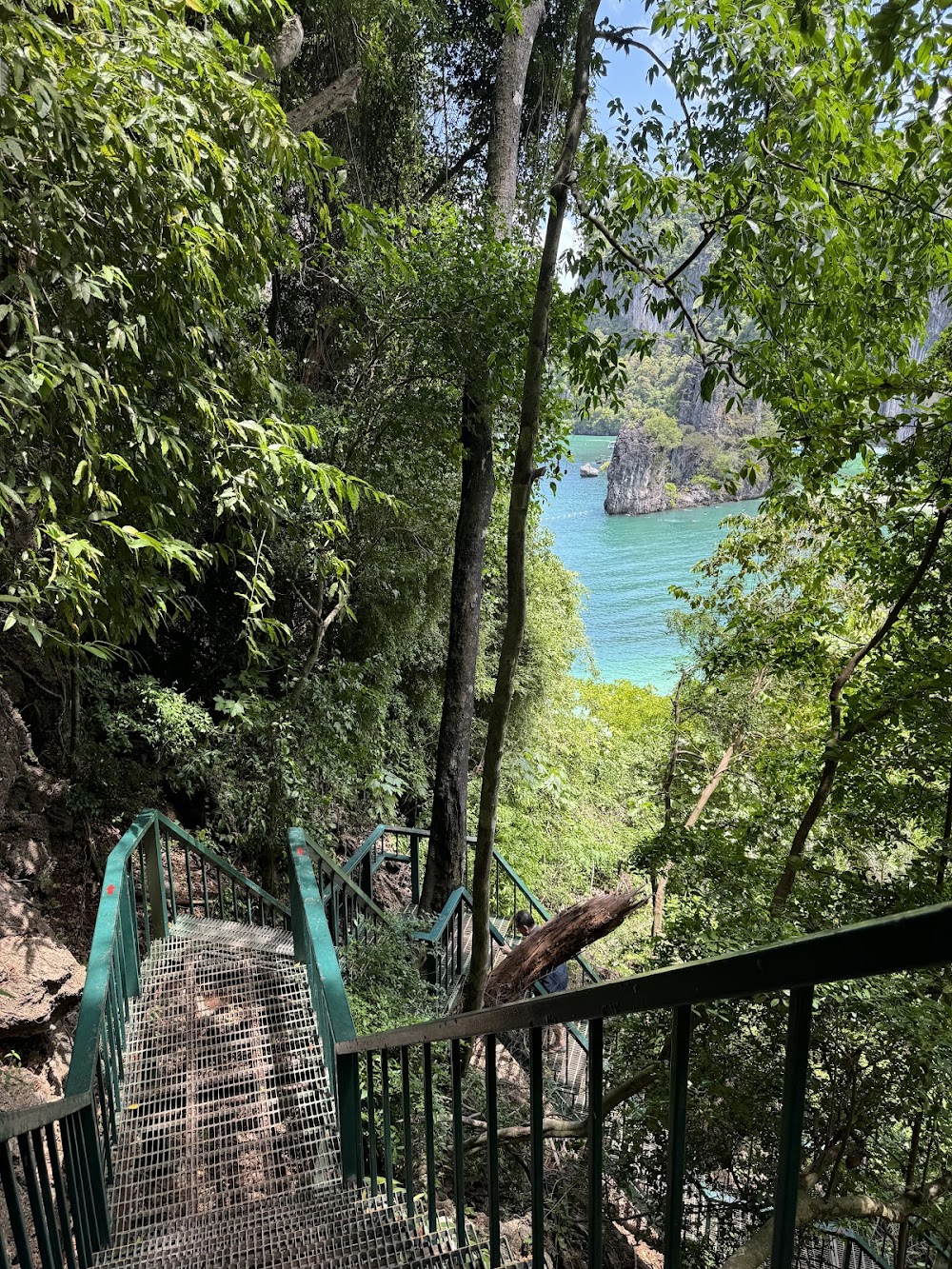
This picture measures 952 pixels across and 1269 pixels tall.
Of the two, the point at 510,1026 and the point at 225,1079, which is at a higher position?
the point at 510,1026

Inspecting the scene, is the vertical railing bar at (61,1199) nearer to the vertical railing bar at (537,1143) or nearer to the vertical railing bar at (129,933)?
the vertical railing bar at (537,1143)

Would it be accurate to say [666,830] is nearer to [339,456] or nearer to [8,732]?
[339,456]

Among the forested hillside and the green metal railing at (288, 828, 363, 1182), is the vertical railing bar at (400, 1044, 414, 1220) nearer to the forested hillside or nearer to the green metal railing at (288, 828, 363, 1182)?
the green metal railing at (288, 828, 363, 1182)

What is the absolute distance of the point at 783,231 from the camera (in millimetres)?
3355

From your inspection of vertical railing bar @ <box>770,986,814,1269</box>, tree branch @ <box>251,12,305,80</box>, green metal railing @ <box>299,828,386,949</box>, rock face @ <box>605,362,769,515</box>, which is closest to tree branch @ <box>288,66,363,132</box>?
tree branch @ <box>251,12,305,80</box>

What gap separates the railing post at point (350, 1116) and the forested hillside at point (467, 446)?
1370 mm

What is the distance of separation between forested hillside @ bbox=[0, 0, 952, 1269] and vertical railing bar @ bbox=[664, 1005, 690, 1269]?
0.32m

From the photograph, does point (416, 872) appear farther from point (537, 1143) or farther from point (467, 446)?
point (537, 1143)

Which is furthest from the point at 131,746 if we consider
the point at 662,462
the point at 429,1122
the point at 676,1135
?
the point at 662,462

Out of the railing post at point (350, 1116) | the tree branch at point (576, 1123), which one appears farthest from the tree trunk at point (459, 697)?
the railing post at point (350, 1116)

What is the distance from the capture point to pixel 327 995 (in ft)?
9.44

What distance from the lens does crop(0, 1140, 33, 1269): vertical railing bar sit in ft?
4.92

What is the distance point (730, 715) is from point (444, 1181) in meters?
7.90

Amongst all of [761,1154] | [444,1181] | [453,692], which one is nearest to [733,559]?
[453,692]
